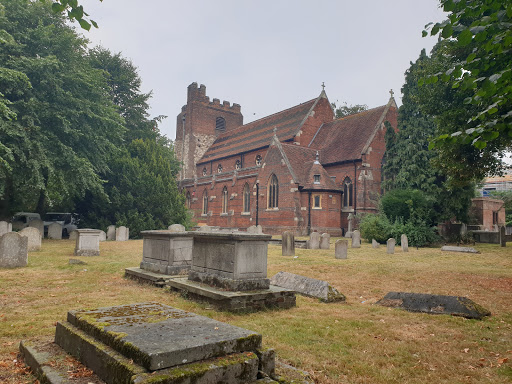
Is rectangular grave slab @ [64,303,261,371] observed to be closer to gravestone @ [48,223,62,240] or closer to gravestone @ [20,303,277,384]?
gravestone @ [20,303,277,384]

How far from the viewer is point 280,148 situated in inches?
1262

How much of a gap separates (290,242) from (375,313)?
9.60 meters

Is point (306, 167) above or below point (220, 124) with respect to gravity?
below

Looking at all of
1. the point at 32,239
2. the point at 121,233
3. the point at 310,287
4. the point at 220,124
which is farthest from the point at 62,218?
the point at 220,124

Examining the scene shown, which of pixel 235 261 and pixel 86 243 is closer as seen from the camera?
pixel 235 261

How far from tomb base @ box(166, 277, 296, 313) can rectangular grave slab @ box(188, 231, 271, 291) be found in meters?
0.14

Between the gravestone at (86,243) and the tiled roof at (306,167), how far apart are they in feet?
64.2

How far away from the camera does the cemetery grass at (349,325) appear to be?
370 cm

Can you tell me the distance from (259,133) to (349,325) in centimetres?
3790

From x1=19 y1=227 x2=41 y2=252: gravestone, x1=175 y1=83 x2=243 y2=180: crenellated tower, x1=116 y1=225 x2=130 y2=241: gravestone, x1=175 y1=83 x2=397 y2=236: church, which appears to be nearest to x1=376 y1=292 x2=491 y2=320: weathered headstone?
x1=19 y1=227 x2=41 y2=252: gravestone

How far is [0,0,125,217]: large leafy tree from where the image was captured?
58.0 feet

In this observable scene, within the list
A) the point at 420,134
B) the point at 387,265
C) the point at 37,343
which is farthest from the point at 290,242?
the point at 420,134

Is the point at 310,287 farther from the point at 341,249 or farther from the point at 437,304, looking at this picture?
the point at 341,249

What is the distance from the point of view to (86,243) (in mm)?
13836
